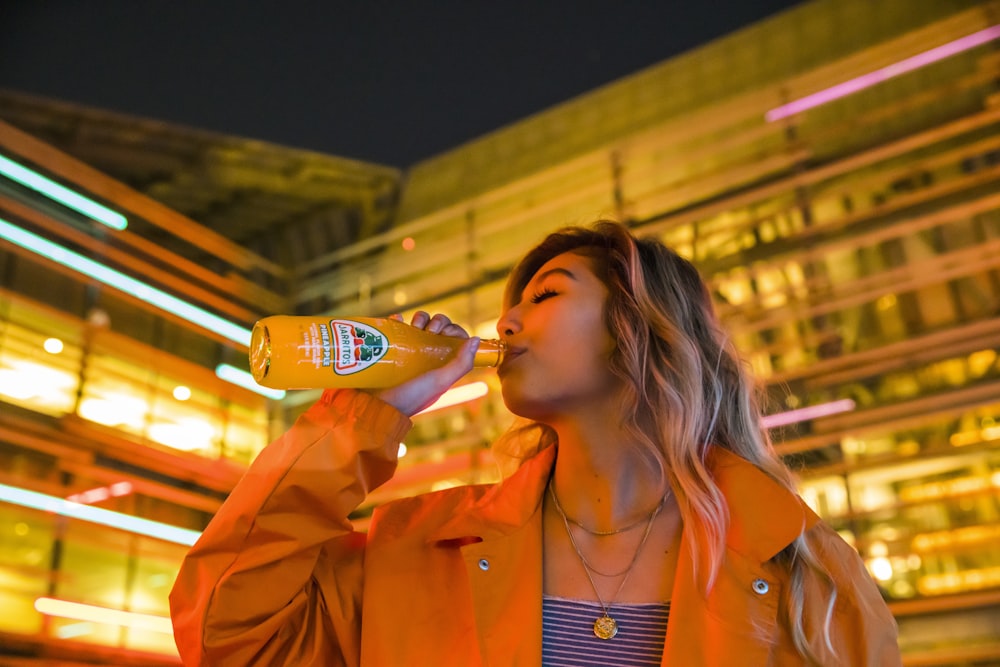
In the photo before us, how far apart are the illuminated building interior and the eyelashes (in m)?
1.99

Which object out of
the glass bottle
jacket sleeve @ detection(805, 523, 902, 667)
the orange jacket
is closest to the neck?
the orange jacket

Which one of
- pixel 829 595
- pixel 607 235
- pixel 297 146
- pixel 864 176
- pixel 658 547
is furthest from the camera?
pixel 297 146

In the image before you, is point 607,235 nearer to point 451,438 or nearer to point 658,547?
point 658,547

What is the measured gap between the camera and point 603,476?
179 cm

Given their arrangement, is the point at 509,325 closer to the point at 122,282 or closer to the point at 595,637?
the point at 595,637

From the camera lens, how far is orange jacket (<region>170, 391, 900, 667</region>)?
1.50 m

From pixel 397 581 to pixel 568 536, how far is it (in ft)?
1.06

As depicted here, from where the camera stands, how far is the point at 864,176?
428 centimetres

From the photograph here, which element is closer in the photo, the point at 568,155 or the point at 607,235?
the point at 607,235

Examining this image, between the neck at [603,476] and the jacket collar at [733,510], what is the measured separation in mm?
62

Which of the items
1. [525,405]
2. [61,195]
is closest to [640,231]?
[61,195]

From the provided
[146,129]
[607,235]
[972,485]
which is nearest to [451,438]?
[146,129]

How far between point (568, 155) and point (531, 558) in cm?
359

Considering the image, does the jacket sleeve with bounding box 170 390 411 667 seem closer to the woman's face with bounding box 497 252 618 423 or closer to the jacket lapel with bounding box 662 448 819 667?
the woman's face with bounding box 497 252 618 423
